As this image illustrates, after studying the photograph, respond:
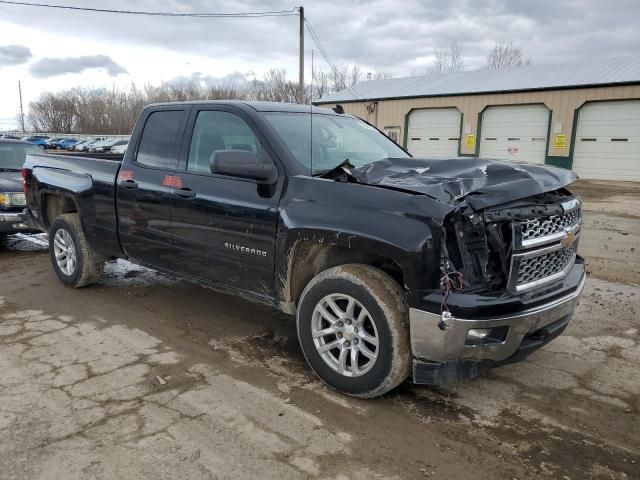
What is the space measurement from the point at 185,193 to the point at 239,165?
0.89m

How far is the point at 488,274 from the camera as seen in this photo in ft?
9.55

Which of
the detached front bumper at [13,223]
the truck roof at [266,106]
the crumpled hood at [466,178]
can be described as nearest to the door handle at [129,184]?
the truck roof at [266,106]

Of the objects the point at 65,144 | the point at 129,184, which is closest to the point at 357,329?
the point at 129,184

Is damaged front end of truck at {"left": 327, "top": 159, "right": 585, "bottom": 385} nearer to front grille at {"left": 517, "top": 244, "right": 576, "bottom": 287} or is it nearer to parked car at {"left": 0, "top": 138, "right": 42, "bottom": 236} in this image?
front grille at {"left": 517, "top": 244, "right": 576, "bottom": 287}

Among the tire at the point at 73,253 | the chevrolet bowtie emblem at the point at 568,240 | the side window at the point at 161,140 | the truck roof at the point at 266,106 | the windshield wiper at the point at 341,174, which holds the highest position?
the truck roof at the point at 266,106

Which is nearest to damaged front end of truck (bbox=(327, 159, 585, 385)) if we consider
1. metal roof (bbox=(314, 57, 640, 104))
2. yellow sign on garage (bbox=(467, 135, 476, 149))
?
metal roof (bbox=(314, 57, 640, 104))

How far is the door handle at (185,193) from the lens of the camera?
411 cm

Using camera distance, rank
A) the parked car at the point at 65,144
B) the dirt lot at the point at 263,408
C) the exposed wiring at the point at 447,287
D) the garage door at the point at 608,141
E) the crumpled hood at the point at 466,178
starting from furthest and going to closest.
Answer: the parked car at the point at 65,144
the garage door at the point at 608,141
the crumpled hood at the point at 466,178
the exposed wiring at the point at 447,287
the dirt lot at the point at 263,408

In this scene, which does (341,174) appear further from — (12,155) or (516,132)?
(516,132)

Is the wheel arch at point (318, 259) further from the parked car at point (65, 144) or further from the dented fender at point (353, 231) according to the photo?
the parked car at point (65, 144)

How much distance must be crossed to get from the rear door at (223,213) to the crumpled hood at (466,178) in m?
0.80

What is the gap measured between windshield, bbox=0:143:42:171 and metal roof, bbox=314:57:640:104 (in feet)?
65.6

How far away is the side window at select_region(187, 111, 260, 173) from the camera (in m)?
3.95

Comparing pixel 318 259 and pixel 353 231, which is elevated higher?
pixel 353 231
